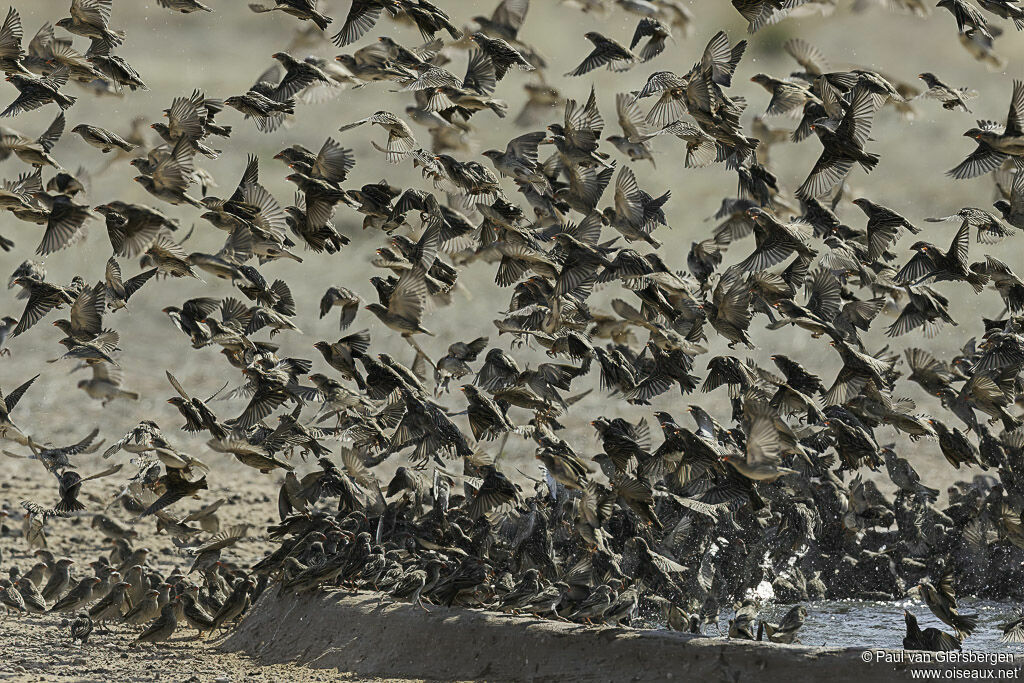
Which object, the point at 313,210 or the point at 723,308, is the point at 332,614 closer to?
the point at 313,210

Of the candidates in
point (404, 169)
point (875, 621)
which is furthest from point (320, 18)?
point (404, 169)

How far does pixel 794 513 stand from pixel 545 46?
27.4 metres

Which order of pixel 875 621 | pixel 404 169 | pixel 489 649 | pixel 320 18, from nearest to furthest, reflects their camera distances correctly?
pixel 489 649, pixel 320 18, pixel 875 621, pixel 404 169

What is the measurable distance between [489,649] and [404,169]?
77.1 ft

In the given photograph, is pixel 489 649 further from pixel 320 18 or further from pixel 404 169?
pixel 404 169

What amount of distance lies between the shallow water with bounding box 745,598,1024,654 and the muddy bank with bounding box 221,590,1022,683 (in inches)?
87.0

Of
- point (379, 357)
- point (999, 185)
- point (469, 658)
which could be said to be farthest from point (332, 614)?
point (999, 185)

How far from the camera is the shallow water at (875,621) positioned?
10117 millimetres

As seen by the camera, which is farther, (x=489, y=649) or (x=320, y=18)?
(x=320, y=18)

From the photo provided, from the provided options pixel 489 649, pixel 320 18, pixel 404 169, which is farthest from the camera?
pixel 404 169

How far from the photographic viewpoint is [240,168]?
30.8 meters

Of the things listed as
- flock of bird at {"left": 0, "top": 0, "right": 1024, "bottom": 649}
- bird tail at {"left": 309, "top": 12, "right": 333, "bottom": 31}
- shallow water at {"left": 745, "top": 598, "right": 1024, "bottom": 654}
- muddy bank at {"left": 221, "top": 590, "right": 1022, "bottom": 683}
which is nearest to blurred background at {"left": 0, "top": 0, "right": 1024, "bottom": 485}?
shallow water at {"left": 745, "top": 598, "right": 1024, "bottom": 654}

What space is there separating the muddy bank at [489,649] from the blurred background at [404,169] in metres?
8.40

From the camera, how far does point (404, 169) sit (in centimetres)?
3131
